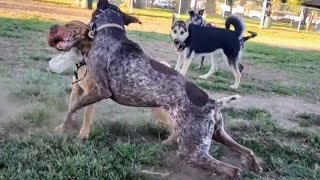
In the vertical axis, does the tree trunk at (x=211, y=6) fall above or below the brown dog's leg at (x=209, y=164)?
below

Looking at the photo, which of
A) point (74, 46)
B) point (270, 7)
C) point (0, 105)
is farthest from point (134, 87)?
point (270, 7)

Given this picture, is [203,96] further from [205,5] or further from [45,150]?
[205,5]

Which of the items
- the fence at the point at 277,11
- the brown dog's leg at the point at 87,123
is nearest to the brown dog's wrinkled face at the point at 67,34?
the brown dog's leg at the point at 87,123

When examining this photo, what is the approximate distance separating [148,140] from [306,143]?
1960 mm

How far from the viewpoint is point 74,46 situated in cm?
417

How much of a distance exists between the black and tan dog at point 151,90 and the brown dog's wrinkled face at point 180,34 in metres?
4.95

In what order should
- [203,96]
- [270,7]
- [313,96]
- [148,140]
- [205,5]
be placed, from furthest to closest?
[205,5] < [270,7] < [313,96] < [148,140] < [203,96]

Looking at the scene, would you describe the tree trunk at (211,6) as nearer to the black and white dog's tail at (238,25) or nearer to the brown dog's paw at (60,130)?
the black and white dog's tail at (238,25)

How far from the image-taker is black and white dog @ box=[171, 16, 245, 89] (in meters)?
8.90

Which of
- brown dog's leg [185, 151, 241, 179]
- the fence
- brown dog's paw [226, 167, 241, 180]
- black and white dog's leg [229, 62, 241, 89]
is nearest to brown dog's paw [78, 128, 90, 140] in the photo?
brown dog's leg [185, 151, 241, 179]

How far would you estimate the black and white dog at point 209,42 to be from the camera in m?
8.90

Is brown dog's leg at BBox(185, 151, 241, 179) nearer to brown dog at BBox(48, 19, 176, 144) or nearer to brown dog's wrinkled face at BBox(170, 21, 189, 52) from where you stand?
brown dog at BBox(48, 19, 176, 144)

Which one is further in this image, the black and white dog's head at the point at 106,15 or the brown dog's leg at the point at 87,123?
the brown dog's leg at the point at 87,123

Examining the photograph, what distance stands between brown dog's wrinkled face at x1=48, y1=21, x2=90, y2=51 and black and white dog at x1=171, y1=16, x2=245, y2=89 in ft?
16.0
